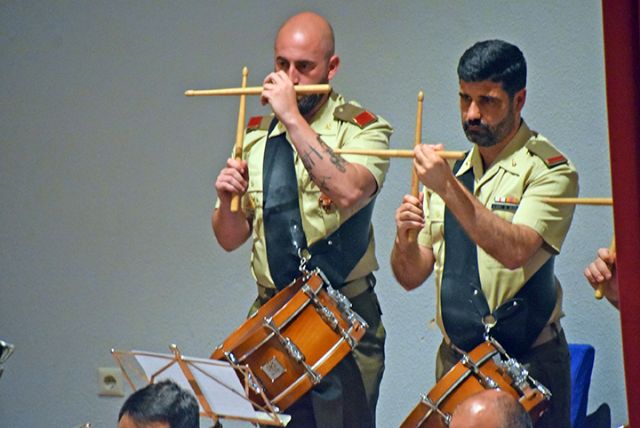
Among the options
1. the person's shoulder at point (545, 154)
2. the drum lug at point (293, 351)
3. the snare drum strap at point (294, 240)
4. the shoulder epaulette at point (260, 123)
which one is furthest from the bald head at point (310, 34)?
the drum lug at point (293, 351)

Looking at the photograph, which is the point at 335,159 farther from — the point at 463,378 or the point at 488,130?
the point at 463,378

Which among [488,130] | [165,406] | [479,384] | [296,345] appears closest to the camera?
[165,406]

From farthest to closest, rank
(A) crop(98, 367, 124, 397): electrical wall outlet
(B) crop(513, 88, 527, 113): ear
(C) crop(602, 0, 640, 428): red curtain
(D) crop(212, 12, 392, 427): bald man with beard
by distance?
(A) crop(98, 367, 124, 397): electrical wall outlet, (D) crop(212, 12, 392, 427): bald man with beard, (B) crop(513, 88, 527, 113): ear, (C) crop(602, 0, 640, 428): red curtain

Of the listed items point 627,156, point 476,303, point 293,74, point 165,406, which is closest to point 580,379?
point 476,303

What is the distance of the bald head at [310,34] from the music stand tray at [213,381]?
967 mm

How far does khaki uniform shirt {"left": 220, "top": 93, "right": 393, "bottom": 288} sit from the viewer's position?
141 inches

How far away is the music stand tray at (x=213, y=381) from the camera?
10.8 ft

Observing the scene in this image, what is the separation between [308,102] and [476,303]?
79 cm

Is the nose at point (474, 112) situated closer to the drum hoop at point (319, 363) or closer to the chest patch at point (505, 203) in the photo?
the chest patch at point (505, 203)

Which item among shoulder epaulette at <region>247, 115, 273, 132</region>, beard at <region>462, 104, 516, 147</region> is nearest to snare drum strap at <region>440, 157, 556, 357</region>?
beard at <region>462, 104, 516, 147</region>

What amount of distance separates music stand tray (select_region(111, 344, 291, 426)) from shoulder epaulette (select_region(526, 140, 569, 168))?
3.26 feet

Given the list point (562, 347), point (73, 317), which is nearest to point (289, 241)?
point (562, 347)

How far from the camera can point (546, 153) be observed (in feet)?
11.0

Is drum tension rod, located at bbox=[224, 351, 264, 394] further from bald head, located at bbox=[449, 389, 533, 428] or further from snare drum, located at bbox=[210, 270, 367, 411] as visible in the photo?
bald head, located at bbox=[449, 389, 533, 428]
